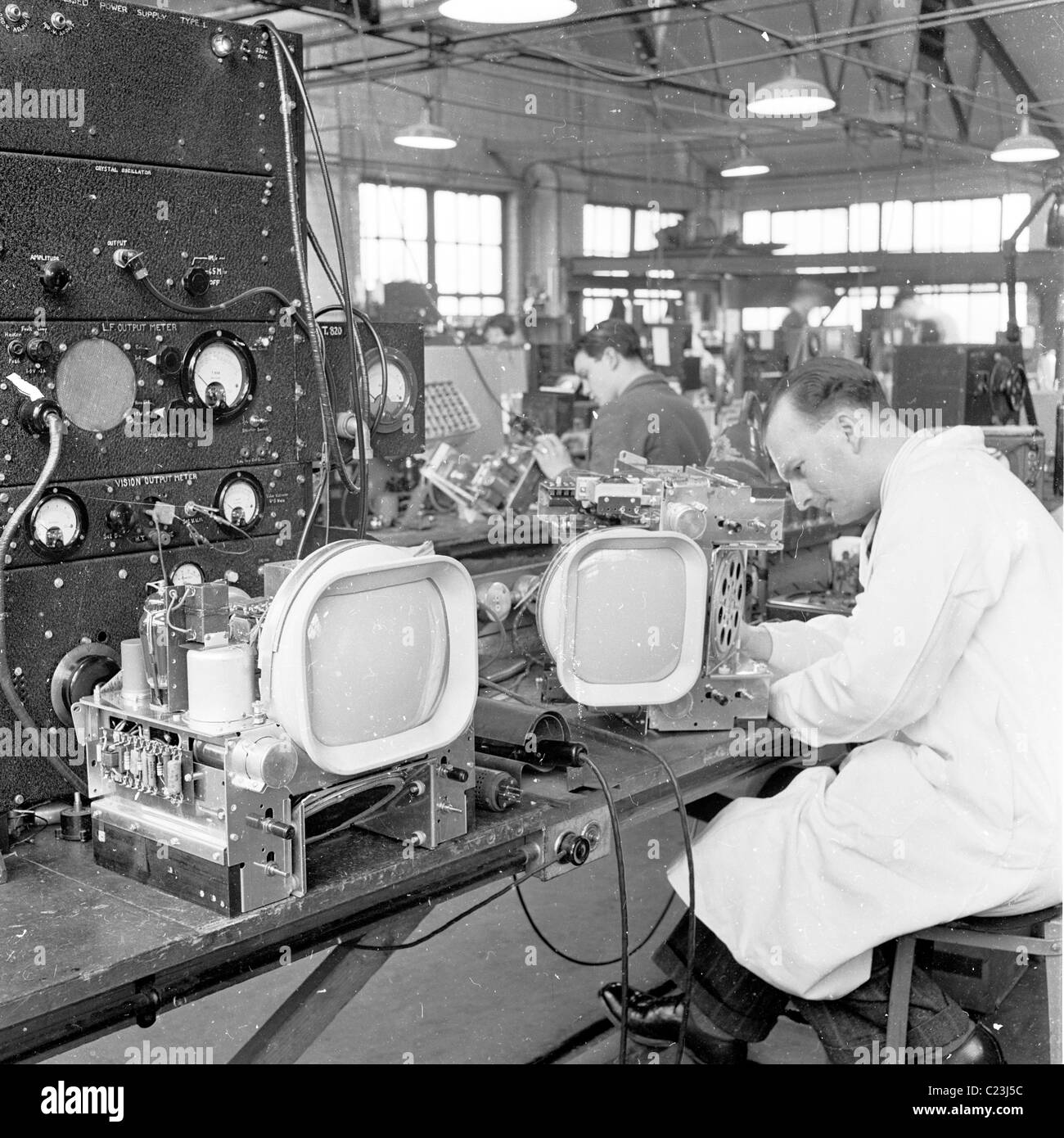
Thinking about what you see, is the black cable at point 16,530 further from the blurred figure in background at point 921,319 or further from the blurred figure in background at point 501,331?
the blurred figure in background at point 501,331

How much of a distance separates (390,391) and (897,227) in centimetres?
571

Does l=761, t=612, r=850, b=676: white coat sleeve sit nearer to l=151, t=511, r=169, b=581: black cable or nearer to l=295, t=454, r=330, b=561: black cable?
l=295, t=454, r=330, b=561: black cable

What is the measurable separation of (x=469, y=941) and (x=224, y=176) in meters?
2.17

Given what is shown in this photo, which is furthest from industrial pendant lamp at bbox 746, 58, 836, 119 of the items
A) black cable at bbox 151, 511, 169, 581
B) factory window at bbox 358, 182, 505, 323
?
factory window at bbox 358, 182, 505, 323

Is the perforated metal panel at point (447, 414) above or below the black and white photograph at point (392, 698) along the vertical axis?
above

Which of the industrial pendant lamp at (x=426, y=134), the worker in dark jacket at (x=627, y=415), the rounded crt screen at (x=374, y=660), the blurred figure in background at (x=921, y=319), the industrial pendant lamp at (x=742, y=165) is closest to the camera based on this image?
the rounded crt screen at (x=374, y=660)

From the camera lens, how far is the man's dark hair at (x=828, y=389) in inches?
81.7

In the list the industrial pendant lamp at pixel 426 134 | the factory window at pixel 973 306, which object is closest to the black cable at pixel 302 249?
the factory window at pixel 973 306

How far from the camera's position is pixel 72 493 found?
163 centimetres

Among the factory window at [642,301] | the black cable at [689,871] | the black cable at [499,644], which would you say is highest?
the factory window at [642,301]

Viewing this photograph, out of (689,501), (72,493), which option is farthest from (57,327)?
(689,501)

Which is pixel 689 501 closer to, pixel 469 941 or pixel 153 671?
pixel 153 671

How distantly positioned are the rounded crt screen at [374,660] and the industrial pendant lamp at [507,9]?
2.08m

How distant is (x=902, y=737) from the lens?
207cm
